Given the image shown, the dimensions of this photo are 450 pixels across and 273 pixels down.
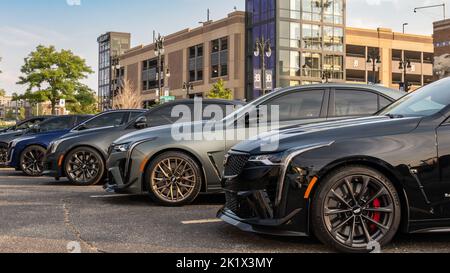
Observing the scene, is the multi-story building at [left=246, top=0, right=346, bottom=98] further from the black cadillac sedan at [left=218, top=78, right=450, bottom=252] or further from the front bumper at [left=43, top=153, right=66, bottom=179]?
the black cadillac sedan at [left=218, top=78, right=450, bottom=252]

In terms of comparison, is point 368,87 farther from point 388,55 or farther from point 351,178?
point 388,55

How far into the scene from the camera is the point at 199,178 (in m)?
7.28

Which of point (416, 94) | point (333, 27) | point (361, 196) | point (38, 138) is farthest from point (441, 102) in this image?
point (333, 27)

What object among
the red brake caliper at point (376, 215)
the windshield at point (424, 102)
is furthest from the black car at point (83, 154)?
the red brake caliper at point (376, 215)

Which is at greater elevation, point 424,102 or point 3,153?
point 424,102

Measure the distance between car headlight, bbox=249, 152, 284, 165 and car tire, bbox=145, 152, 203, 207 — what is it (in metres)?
2.57

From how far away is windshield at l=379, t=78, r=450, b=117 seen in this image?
16.1 ft

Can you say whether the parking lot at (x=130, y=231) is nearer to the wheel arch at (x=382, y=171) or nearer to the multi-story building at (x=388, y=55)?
the wheel arch at (x=382, y=171)

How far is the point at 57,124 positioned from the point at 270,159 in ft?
34.5

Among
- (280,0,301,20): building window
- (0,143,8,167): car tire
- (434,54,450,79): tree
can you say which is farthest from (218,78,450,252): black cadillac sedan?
(434,54,450,79): tree

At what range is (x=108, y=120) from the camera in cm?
1162

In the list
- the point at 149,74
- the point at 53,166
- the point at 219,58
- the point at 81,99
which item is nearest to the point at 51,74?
the point at 81,99

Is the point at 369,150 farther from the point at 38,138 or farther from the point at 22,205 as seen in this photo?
the point at 38,138
